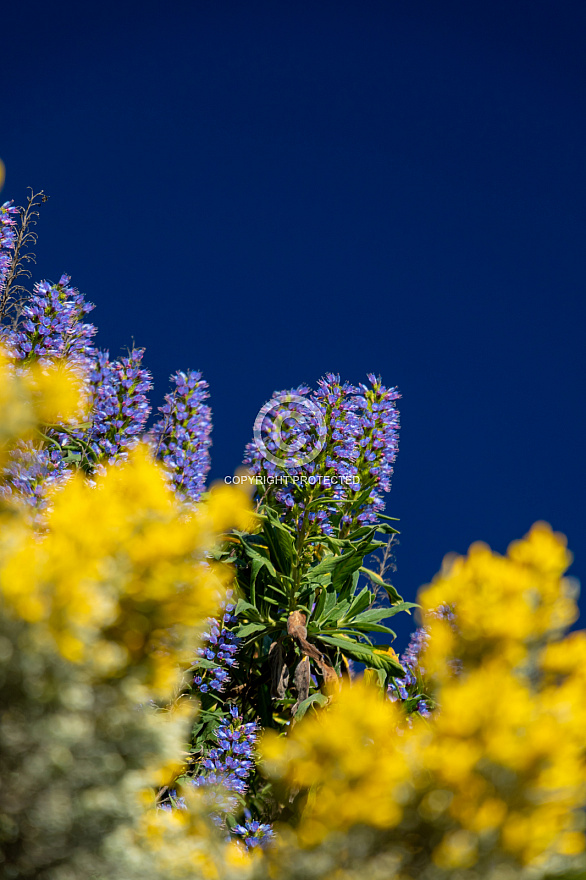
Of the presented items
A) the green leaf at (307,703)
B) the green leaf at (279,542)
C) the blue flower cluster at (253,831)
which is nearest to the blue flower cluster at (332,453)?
the green leaf at (279,542)

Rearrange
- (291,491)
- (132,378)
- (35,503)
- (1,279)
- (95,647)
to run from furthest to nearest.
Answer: (291,491), (1,279), (132,378), (35,503), (95,647)

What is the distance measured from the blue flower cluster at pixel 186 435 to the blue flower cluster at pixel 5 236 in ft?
2.15

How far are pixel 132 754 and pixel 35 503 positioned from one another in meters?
0.72

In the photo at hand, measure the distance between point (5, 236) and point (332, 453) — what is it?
142cm

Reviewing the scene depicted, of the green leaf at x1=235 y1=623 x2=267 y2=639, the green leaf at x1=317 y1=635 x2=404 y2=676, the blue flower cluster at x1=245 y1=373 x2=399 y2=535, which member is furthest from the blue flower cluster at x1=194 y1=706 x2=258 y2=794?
the blue flower cluster at x1=245 y1=373 x2=399 y2=535

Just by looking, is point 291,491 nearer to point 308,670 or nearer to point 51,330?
point 308,670

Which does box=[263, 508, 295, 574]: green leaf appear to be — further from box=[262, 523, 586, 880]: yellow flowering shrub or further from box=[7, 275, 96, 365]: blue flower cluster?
box=[262, 523, 586, 880]: yellow flowering shrub

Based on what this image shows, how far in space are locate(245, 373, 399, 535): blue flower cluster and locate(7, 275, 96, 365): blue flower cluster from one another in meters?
0.95

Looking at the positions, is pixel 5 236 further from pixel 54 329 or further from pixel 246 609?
pixel 246 609

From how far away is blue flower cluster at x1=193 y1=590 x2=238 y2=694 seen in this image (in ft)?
8.10

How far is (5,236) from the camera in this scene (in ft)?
7.31

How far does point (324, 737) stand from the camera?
926mm

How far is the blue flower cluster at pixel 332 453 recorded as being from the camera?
2836mm

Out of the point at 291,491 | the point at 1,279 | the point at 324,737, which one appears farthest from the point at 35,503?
the point at 291,491
